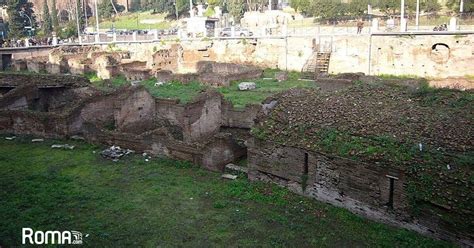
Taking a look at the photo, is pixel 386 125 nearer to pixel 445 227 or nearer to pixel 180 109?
pixel 445 227

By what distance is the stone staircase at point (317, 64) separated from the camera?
27.8m

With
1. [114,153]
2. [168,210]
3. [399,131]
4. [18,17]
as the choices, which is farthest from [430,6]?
[18,17]

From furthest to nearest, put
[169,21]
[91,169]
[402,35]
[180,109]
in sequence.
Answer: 1. [169,21]
2. [402,35]
3. [180,109]
4. [91,169]

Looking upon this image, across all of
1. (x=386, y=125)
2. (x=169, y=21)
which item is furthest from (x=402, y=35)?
(x=169, y=21)

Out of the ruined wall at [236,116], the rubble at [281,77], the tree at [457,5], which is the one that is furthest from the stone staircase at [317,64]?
the ruined wall at [236,116]

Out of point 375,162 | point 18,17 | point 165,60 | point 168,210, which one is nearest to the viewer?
point 375,162

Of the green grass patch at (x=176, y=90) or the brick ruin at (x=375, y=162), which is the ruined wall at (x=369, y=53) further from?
the brick ruin at (x=375, y=162)

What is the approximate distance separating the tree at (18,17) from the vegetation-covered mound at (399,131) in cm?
5118

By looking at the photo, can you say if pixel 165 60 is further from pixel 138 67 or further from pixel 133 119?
pixel 133 119

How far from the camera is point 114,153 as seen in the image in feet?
44.1

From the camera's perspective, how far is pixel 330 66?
1113 inches

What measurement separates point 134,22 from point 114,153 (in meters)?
63.8

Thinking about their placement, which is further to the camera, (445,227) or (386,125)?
(386,125)

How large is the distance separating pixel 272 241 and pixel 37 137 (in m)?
10.3
